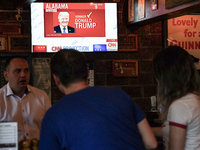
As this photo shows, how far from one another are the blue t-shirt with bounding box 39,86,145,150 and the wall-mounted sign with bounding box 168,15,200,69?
3195 millimetres

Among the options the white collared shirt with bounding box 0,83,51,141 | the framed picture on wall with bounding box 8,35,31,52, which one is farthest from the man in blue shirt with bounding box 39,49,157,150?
the framed picture on wall with bounding box 8,35,31,52

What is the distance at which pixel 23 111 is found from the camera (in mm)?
2377

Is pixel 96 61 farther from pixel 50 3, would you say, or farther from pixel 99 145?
pixel 99 145

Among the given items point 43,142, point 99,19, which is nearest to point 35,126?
point 43,142

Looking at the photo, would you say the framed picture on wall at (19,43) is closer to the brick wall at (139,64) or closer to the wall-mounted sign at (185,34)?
the brick wall at (139,64)

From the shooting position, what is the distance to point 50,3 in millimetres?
3889

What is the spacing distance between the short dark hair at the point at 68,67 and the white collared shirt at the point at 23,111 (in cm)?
118

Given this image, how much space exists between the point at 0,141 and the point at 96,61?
9.21 feet

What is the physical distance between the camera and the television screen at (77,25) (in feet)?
12.7

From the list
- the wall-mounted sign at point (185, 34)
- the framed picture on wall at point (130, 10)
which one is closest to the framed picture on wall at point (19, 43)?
the framed picture on wall at point (130, 10)

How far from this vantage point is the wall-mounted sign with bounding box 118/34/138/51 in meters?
4.07

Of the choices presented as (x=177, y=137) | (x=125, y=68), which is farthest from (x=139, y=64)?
(x=177, y=137)

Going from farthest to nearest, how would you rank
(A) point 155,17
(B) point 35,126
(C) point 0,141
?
(A) point 155,17, (B) point 35,126, (C) point 0,141

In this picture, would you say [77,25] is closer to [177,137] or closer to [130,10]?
[130,10]
